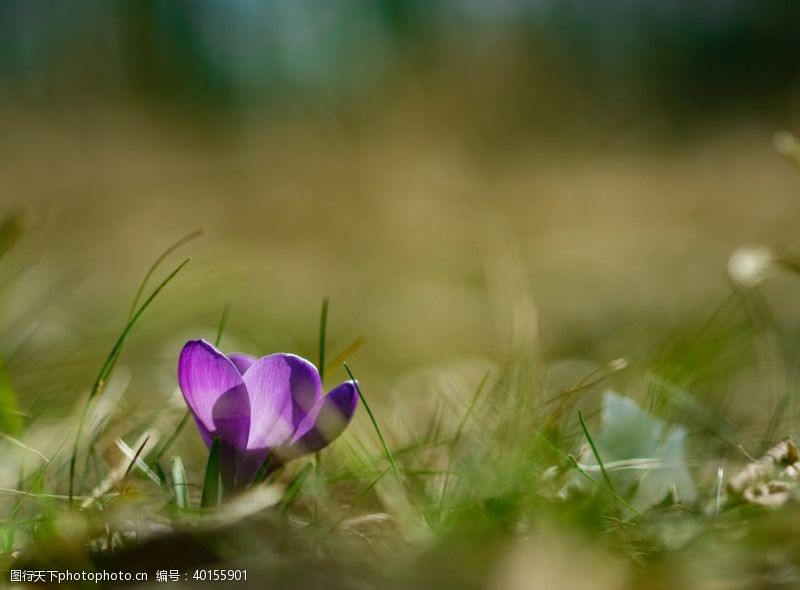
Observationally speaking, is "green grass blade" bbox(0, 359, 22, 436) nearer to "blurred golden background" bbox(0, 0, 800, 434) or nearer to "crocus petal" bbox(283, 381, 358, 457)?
"crocus petal" bbox(283, 381, 358, 457)

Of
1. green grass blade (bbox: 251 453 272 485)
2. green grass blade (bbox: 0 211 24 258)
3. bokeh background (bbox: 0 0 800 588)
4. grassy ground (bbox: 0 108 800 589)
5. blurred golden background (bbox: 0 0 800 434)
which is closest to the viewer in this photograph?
grassy ground (bbox: 0 108 800 589)

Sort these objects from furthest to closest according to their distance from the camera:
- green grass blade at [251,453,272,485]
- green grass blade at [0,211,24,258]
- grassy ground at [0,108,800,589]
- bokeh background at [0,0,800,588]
Answer: bokeh background at [0,0,800,588]
green grass blade at [0,211,24,258]
green grass blade at [251,453,272,485]
grassy ground at [0,108,800,589]

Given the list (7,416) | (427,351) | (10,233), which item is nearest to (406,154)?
(427,351)

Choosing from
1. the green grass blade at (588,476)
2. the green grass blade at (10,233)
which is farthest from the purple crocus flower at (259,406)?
the green grass blade at (10,233)

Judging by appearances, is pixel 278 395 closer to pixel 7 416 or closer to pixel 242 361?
pixel 242 361

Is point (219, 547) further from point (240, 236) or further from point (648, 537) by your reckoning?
point (240, 236)

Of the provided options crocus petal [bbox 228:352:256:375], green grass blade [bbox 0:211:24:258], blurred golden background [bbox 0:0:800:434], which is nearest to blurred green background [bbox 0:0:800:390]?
blurred golden background [bbox 0:0:800:434]

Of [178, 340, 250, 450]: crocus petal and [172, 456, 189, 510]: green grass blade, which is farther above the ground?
[178, 340, 250, 450]: crocus petal
